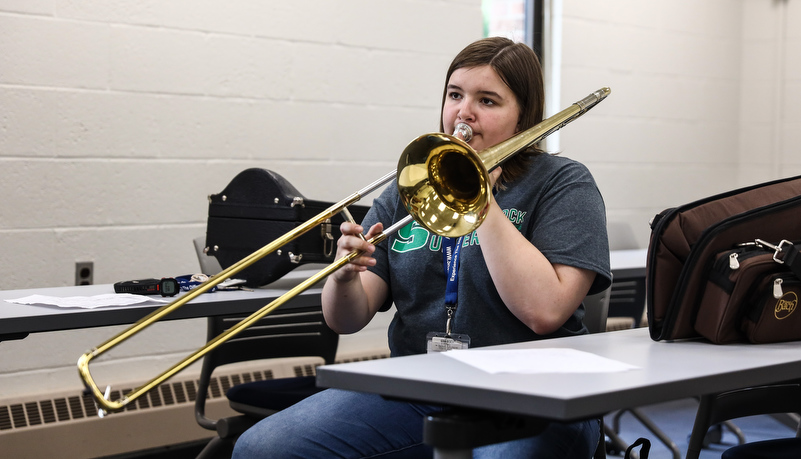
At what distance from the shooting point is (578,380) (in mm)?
999

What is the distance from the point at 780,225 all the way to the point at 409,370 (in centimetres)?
74

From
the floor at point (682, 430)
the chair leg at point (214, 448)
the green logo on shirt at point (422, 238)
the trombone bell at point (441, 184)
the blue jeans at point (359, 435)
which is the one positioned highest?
the trombone bell at point (441, 184)

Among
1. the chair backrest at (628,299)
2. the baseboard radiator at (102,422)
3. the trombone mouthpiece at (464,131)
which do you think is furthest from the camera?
the chair backrest at (628,299)

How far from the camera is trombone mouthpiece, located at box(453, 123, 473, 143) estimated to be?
1.58 metres

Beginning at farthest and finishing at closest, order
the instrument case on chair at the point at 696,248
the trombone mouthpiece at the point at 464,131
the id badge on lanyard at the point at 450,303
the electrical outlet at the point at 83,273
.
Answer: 1. the electrical outlet at the point at 83,273
2. the trombone mouthpiece at the point at 464,131
3. the id badge on lanyard at the point at 450,303
4. the instrument case on chair at the point at 696,248

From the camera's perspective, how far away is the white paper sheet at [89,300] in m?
1.85

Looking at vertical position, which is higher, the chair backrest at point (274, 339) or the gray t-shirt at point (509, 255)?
the gray t-shirt at point (509, 255)

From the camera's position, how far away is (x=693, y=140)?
4.55 metres

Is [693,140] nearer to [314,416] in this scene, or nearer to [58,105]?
[58,105]

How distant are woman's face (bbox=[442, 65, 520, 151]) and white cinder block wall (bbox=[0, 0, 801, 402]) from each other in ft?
5.52

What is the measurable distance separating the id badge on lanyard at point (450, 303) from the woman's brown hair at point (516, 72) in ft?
0.60

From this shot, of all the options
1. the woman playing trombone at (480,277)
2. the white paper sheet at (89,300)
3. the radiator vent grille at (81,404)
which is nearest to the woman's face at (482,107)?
the woman playing trombone at (480,277)

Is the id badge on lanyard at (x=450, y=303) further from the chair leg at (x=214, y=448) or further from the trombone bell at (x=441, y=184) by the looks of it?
the chair leg at (x=214, y=448)

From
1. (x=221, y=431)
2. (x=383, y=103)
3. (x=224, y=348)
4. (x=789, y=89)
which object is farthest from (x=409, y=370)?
(x=789, y=89)
